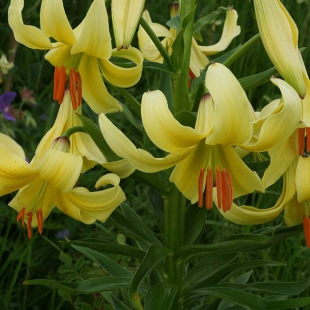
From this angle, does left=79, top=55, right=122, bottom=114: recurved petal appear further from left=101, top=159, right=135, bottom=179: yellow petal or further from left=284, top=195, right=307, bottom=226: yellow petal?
left=284, top=195, right=307, bottom=226: yellow petal

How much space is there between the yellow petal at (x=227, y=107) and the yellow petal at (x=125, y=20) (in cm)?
22

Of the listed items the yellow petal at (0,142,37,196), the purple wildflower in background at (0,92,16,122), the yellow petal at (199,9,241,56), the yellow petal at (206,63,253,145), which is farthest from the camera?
the purple wildflower in background at (0,92,16,122)

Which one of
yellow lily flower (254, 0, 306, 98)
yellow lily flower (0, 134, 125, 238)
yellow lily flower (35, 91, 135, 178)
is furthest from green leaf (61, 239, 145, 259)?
yellow lily flower (254, 0, 306, 98)

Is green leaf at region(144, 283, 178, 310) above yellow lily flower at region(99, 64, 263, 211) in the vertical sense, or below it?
below

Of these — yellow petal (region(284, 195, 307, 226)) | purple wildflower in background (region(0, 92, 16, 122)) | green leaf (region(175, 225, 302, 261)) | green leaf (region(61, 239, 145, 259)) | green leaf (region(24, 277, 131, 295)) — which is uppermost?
yellow petal (region(284, 195, 307, 226))

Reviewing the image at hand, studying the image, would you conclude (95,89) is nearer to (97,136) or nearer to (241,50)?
→ (97,136)

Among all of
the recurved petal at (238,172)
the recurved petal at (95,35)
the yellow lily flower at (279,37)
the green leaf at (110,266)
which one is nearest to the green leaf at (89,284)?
the green leaf at (110,266)

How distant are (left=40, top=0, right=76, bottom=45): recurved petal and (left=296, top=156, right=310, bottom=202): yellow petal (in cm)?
48

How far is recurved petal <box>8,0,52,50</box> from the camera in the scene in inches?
50.9

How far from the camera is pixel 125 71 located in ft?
4.39

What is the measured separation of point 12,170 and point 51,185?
3.1 inches

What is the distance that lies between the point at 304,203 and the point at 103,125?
474 millimetres

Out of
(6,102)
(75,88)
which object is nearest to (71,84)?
(75,88)

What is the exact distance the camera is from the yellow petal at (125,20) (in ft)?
4.18
